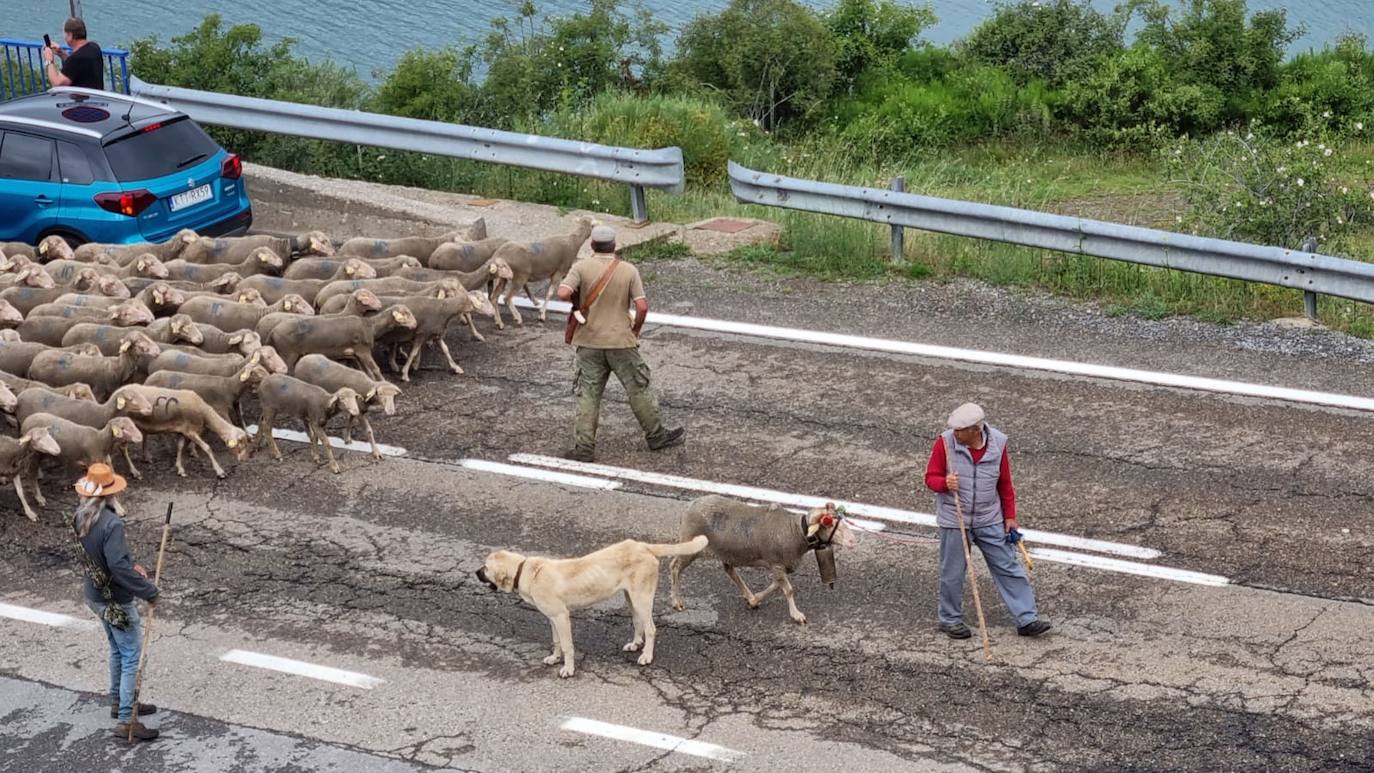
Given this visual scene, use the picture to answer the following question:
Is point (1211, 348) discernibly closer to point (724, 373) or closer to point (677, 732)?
point (724, 373)

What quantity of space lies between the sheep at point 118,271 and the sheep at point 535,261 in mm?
3184

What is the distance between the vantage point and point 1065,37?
92.9 feet

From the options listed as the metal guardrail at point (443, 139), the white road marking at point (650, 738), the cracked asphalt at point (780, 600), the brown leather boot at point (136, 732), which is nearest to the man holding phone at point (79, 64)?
the metal guardrail at point (443, 139)

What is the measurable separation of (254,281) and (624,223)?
15.4 ft

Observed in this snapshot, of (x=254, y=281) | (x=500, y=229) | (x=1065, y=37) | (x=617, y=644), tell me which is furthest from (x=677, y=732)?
(x=1065, y=37)

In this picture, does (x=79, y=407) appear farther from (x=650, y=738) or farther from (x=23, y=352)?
(x=650, y=738)

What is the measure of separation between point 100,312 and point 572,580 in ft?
22.3

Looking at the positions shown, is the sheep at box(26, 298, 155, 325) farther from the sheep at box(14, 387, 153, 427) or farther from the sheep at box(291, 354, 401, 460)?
the sheep at box(291, 354, 401, 460)

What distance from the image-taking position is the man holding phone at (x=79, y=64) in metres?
19.5

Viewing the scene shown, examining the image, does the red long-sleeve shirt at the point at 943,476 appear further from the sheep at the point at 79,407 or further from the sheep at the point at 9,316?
the sheep at the point at 9,316

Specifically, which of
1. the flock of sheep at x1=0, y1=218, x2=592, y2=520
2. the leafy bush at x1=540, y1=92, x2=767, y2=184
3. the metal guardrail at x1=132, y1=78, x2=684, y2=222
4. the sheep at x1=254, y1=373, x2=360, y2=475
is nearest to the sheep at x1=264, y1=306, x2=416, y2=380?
the flock of sheep at x1=0, y1=218, x2=592, y2=520

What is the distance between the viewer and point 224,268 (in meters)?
16.1

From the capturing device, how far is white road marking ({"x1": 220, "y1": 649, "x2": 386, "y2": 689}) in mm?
9969

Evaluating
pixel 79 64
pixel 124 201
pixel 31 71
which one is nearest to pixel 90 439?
pixel 124 201
